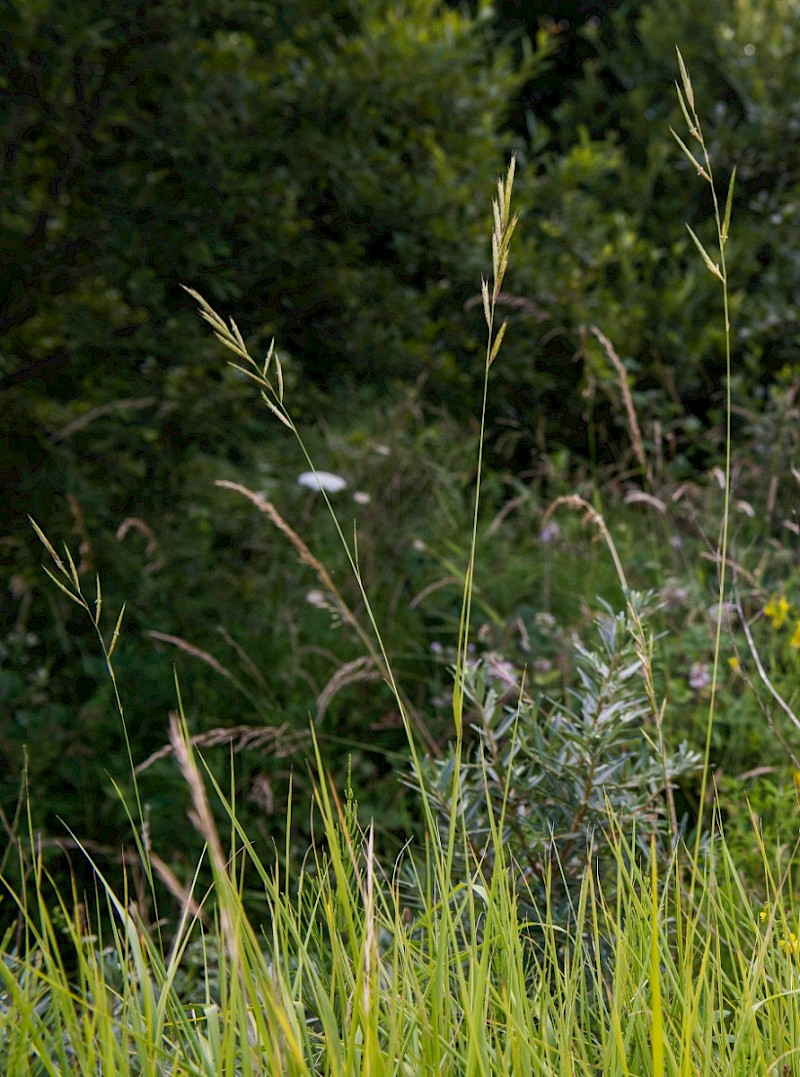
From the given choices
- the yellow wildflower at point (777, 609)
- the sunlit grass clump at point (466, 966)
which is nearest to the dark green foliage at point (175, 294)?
the yellow wildflower at point (777, 609)

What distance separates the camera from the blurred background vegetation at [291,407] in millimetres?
3205

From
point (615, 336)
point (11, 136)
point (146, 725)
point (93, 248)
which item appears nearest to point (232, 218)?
point (93, 248)

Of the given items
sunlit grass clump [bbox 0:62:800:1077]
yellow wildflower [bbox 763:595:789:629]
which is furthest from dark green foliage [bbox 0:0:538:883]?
sunlit grass clump [bbox 0:62:800:1077]

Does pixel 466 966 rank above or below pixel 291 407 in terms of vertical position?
above

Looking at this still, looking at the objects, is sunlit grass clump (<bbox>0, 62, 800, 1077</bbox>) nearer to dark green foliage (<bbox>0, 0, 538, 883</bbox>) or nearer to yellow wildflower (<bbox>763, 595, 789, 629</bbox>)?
yellow wildflower (<bbox>763, 595, 789, 629</bbox>)

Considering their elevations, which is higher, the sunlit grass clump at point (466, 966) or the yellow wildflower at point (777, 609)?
the sunlit grass clump at point (466, 966)

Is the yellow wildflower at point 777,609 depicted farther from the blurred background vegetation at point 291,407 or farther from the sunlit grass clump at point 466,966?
the sunlit grass clump at point 466,966

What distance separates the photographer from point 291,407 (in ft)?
15.0

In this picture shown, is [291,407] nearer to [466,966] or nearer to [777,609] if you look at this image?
[777,609]

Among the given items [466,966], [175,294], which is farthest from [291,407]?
[466,966]

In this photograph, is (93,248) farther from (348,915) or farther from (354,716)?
(348,915)

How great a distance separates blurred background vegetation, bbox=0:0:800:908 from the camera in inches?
126

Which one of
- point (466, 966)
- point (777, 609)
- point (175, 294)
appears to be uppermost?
point (175, 294)

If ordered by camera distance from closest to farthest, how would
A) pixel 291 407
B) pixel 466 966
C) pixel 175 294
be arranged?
1. pixel 466 966
2. pixel 175 294
3. pixel 291 407
